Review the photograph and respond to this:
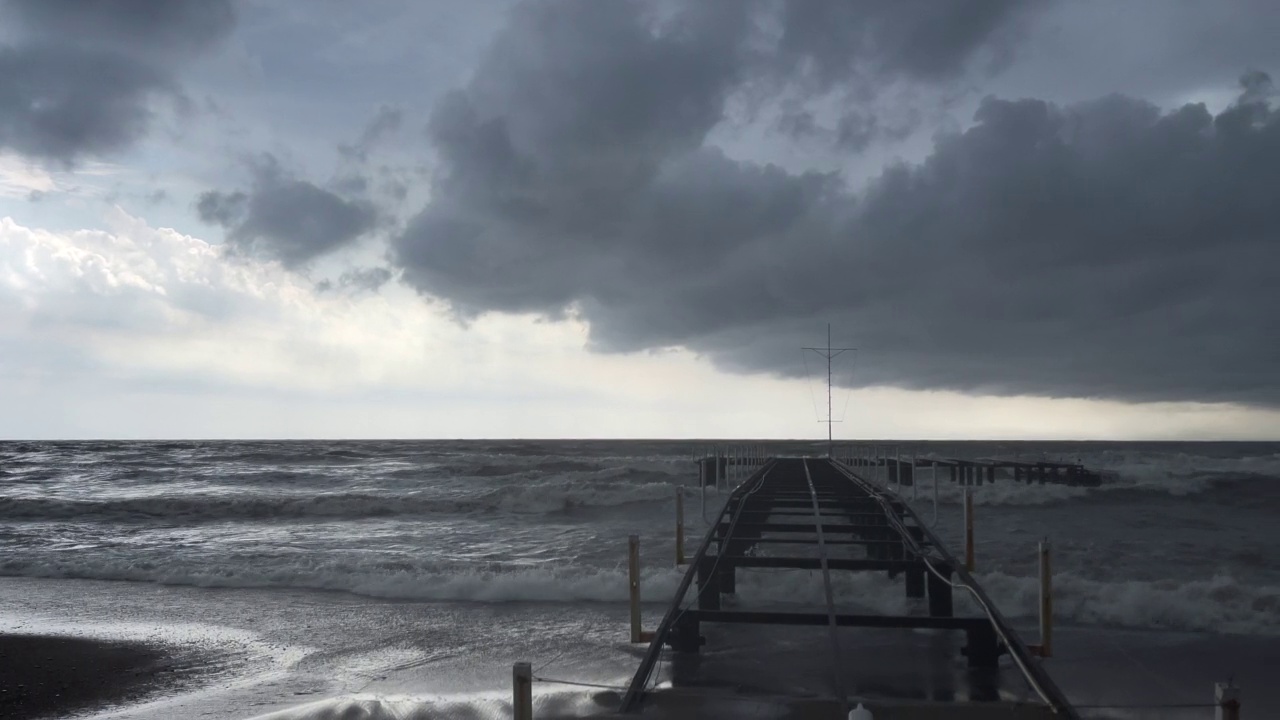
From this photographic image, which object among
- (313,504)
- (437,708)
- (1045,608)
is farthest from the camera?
(313,504)

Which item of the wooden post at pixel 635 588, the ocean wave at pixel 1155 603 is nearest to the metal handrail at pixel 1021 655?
the wooden post at pixel 635 588

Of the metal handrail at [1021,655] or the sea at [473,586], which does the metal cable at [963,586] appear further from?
the sea at [473,586]

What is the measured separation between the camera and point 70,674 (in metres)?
9.37

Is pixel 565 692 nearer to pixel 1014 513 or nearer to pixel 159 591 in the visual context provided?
pixel 159 591

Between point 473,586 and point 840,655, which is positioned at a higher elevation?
point 840,655

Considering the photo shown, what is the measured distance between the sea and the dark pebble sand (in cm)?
42

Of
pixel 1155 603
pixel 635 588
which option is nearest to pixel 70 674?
pixel 635 588

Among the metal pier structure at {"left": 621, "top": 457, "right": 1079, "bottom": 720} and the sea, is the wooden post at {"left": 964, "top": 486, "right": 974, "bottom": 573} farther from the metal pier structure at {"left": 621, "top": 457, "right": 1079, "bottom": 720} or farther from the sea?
the sea

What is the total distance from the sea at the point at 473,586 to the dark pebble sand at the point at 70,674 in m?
0.42

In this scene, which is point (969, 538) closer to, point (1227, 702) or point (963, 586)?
point (963, 586)

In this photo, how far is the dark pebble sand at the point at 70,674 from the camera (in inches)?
331

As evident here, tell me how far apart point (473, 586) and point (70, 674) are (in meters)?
5.81

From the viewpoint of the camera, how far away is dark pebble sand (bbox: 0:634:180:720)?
8.40m

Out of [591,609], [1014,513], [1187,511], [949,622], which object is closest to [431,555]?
[591,609]
